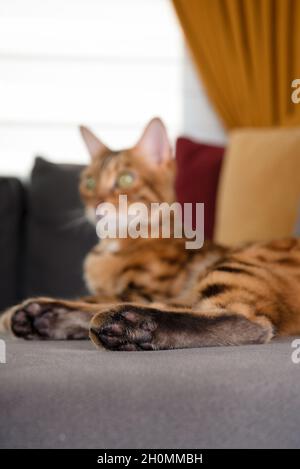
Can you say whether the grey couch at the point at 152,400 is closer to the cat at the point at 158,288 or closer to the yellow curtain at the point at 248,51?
the cat at the point at 158,288

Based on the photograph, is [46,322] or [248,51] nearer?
[46,322]

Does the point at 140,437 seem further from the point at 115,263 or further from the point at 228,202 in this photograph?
the point at 228,202

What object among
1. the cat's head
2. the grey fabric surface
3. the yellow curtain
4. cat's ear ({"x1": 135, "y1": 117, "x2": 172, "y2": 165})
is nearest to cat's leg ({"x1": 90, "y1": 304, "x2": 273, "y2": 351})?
the grey fabric surface

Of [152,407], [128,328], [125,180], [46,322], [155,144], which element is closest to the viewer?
[152,407]

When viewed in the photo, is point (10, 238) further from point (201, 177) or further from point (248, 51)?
point (248, 51)

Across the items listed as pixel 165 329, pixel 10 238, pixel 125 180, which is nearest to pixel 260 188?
pixel 125 180

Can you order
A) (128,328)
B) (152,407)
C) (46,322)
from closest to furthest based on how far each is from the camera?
1. (152,407)
2. (128,328)
3. (46,322)

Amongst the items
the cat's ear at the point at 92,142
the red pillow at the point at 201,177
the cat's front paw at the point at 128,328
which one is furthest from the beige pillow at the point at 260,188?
the cat's front paw at the point at 128,328

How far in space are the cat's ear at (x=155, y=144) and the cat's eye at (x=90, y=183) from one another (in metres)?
0.15

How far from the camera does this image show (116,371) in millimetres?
788

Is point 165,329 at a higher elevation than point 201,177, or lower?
lower

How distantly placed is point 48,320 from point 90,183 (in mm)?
564

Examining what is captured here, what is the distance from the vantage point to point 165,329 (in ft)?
3.20

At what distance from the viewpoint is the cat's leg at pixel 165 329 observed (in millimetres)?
958
